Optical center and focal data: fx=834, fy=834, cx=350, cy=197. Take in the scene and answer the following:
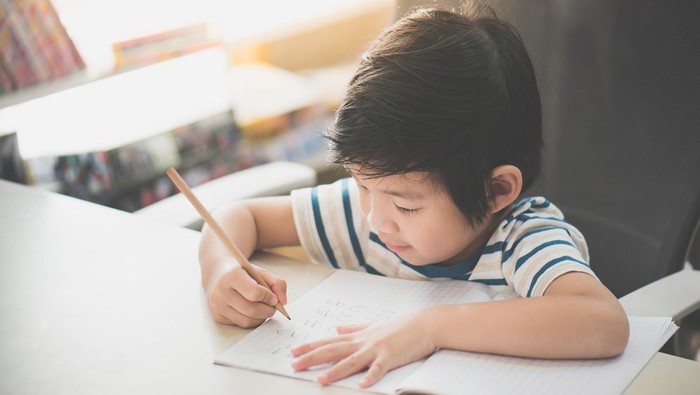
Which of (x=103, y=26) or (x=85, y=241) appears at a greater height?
(x=103, y=26)

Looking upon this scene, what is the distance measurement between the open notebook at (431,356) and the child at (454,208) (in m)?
0.01

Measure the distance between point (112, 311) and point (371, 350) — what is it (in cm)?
31

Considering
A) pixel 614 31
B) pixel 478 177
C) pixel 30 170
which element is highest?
pixel 614 31

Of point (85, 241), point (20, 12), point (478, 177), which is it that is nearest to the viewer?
point (478, 177)

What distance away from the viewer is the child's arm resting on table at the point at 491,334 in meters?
0.81

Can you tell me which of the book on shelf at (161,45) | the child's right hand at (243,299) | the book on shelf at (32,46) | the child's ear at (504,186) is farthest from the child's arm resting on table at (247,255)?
the book on shelf at (161,45)

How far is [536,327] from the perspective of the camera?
82 centimetres

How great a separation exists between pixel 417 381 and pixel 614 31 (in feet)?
1.91

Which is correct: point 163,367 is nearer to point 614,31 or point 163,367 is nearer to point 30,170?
point 614,31

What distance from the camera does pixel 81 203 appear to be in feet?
3.95

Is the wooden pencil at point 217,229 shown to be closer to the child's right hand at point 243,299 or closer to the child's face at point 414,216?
the child's right hand at point 243,299

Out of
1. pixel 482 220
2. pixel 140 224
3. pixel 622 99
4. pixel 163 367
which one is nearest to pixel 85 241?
pixel 140 224

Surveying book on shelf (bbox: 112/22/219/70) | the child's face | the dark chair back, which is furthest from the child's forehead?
book on shelf (bbox: 112/22/219/70)

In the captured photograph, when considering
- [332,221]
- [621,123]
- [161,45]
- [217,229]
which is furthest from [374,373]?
[161,45]
